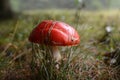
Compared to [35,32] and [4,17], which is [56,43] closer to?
[35,32]

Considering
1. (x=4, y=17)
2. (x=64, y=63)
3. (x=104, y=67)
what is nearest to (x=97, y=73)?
(x=104, y=67)

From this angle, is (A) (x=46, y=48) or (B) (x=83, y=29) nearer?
(A) (x=46, y=48)

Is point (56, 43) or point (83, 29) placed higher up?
point (56, 43)

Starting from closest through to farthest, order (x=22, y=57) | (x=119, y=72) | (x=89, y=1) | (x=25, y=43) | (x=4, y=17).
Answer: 1. (x=119, y=72)
2. (x=22, y=57)
3. (x=25, y=43)
4. (x=4, y=17)
5. (x=89, y=1)

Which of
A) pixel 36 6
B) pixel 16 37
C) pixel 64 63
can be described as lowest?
pixel 36 6

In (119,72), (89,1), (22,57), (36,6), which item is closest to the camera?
(119,72)
